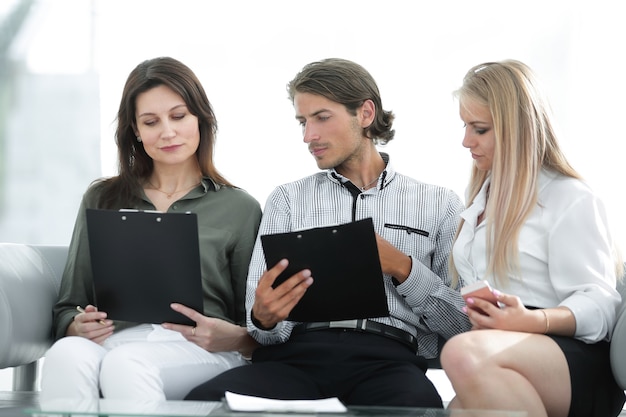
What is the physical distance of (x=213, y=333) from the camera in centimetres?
212

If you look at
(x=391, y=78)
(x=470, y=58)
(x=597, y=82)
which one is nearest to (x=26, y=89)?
(x=391, y=78)

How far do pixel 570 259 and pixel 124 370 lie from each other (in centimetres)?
100

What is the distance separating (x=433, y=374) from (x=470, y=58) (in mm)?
1336

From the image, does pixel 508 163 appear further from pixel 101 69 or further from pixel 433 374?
pixel 101 69

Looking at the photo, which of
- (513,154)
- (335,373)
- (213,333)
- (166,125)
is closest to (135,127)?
(166,125)

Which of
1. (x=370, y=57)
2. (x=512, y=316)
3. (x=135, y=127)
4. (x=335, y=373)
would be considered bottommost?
(x=335, y=373)

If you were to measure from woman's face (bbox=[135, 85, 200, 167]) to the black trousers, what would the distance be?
1.94 feet

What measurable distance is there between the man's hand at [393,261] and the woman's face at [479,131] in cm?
30

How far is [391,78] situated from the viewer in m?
3.64

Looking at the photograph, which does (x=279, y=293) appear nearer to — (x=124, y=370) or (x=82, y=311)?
(x=124, y=370)

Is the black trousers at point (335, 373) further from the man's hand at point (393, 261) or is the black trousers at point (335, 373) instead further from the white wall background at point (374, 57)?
the white wall background at point (374, 57)

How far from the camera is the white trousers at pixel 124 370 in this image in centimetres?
190

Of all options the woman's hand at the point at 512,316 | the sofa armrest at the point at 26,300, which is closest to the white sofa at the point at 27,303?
the sofa armrest at the point at 26,300

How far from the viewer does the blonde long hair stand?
194 centimetres
